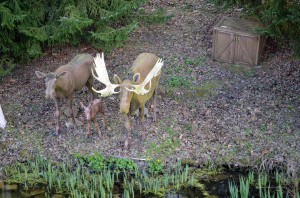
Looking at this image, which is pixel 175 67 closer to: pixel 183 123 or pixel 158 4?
pixel 183 123

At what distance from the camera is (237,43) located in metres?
13.5

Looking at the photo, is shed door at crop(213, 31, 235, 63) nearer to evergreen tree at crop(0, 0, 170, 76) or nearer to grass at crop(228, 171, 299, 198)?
evergreen tree at crop(0, 0, 170, 76)

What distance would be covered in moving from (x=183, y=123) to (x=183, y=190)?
1993 mm

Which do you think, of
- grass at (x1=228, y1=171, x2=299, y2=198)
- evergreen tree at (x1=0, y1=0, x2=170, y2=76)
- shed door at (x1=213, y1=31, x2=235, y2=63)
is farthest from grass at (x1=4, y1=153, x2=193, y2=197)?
shed door at (x1=213, y1=31, x2=235, y2=63)

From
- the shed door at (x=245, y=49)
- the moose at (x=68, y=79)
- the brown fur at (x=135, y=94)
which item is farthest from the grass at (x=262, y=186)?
the shed door at (x=245, y=49)

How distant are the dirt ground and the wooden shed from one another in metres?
0.28

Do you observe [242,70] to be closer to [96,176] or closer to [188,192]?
[188,192]

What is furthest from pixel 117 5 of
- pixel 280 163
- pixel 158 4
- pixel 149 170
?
pixel 280 163

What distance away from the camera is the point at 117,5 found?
1314 cm

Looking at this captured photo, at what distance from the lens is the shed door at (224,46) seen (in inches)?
534

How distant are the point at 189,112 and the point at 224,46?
2676 mm

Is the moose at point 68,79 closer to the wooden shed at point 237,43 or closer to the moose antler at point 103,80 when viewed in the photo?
the moose antler at point 103,80

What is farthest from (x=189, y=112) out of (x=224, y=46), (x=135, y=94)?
(x=224, y=46)

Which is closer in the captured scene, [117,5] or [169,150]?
[169,150]
